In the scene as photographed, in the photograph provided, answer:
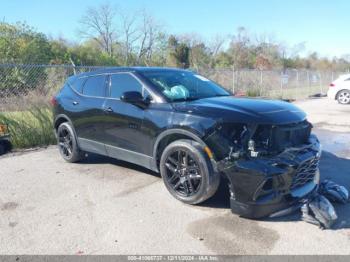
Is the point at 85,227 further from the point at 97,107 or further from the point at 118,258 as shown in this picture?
the point at 97,107

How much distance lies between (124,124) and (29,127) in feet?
13.2

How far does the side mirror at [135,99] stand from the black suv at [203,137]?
0.04 feet

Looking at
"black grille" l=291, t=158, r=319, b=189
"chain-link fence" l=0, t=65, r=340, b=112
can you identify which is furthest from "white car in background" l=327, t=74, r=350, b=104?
"black grille" l=291, t=158, r=319, b=189

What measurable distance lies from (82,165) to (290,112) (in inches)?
151

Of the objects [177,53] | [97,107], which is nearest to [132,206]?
[97,107]

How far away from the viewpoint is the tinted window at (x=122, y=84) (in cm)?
512

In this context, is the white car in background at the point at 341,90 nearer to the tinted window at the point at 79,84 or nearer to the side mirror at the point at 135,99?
the tinted window at the point at 79,84

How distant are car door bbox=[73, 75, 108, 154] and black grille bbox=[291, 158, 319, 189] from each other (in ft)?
10.0

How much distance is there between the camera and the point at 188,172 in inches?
170

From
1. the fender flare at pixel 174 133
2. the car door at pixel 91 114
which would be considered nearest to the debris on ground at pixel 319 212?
the fender flare at pixel 174 133

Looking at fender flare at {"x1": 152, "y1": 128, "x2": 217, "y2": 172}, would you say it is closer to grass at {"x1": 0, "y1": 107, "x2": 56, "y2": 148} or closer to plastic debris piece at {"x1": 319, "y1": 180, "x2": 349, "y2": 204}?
plastic debris piece at {"x1": 319, "y1": 180, "x2": 349, "y2": 204}

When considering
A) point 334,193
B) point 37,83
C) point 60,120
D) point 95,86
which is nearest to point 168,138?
point 95,86

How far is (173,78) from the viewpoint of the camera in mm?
5289

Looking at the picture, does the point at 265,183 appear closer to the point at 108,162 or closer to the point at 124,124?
the point at 124,124
